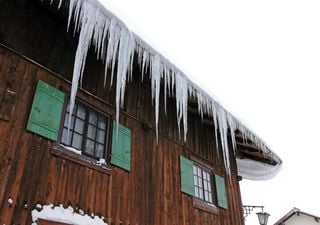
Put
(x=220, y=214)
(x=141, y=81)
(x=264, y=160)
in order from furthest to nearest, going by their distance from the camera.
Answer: (x=264, y=160) < (x=220, y=214) < (x=141, y=81)

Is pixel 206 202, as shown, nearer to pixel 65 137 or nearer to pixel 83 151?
pixel 83 151

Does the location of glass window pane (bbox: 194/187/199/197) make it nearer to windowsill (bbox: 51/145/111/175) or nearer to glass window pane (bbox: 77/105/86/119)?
windowsill (bbox: 51/145/111/175)

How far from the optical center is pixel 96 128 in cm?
534

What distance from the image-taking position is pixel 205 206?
22.8 feet

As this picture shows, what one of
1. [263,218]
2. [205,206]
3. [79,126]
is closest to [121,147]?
[79,126]

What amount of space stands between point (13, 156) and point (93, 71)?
2189 mm

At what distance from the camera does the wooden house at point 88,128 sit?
414cm

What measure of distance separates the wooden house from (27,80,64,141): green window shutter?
2 centimetres

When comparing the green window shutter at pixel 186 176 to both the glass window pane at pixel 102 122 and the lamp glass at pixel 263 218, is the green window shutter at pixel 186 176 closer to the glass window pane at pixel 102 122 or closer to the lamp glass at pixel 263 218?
the glass window pane at pixel 102 122

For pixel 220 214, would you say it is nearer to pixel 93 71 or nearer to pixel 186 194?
pixel 186 194

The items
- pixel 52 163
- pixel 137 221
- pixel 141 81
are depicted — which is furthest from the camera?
pixel 141 81

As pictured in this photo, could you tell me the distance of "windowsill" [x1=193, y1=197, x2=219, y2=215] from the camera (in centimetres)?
669

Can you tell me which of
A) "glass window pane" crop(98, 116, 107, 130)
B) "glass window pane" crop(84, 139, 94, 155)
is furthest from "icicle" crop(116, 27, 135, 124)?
"glass window pane" crop(84, 139, 94, 155)

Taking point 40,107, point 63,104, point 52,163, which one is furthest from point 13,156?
point 63,104
